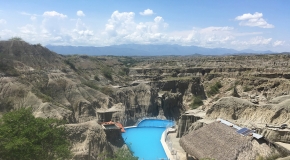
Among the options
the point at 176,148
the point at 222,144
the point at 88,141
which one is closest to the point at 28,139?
the point at 88,141

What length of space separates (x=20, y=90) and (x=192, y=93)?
1941 inches

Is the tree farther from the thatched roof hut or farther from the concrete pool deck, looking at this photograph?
the concrete pool deck

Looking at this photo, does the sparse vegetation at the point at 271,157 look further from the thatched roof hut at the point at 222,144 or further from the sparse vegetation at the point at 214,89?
the sparse vegetation at the point at 214,89

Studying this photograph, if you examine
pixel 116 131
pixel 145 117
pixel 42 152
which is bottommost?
pixel 145 117

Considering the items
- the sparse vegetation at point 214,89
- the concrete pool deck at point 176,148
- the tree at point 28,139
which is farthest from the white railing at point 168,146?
the sparse vegetation at point 214,89

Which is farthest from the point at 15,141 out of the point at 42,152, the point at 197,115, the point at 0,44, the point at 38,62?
the point at 0,44

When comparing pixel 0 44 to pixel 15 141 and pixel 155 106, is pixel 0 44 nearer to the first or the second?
pixel 155 106

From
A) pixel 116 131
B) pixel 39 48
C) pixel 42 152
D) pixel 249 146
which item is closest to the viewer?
pixel 42 152

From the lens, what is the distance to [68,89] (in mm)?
57562

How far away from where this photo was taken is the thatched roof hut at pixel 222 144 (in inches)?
971

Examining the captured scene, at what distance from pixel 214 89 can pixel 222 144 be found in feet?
185

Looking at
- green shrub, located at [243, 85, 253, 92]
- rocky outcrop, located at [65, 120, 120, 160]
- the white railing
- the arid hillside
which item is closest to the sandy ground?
the white railing

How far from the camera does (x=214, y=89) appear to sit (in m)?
81.4

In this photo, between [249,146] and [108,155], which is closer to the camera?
[249,146]
